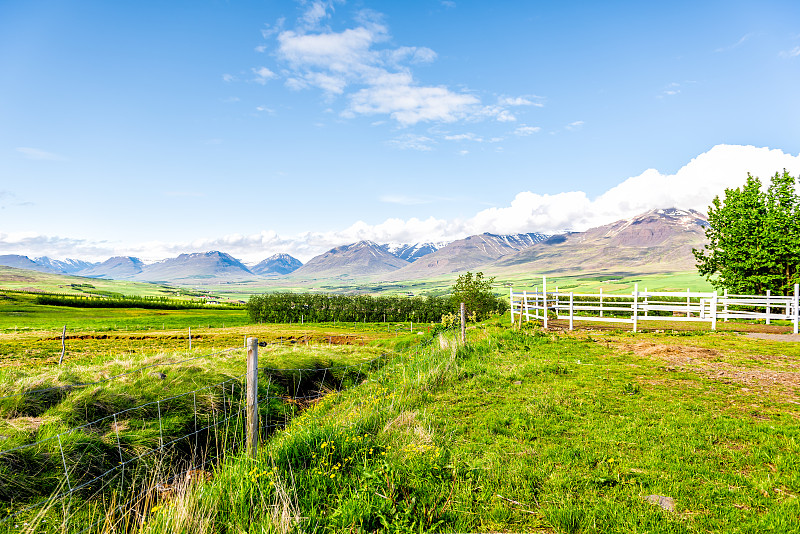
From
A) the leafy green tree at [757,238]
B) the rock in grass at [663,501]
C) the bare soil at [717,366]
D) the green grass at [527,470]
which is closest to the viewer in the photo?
the green grass at [527,470]

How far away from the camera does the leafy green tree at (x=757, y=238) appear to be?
955 inches

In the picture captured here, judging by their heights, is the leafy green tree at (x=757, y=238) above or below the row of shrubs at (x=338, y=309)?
above

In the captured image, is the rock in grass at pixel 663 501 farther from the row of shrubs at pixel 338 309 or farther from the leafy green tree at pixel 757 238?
the row of shrubs at pixel 338 309

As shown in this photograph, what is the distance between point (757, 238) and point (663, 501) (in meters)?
28.7

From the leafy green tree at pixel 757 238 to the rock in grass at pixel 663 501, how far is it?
27.6 meters

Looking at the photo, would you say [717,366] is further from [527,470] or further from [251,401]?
[251,401]

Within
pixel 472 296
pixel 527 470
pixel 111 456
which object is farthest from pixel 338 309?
pixel 527 470

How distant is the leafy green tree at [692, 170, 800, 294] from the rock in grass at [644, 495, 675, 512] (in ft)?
90.5

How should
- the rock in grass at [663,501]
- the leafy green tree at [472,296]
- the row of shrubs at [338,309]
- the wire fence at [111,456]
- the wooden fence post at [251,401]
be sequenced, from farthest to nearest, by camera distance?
the row of shrubs at [338,309] < the leafy green tree at [472,296] < the wooden fence post at [251,401] < the wire fence at [111,456] < the rock in grass at [663,501]

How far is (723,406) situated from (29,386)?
14.4 meters

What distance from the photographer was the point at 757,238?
82.6ft

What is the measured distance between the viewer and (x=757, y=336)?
663 inches

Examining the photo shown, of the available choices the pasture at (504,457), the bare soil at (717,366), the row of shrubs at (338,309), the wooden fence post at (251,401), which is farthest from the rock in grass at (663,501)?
the row of shrubs at (338,309)

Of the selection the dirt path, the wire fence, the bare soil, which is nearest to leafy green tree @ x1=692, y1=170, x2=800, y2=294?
the dirt path
